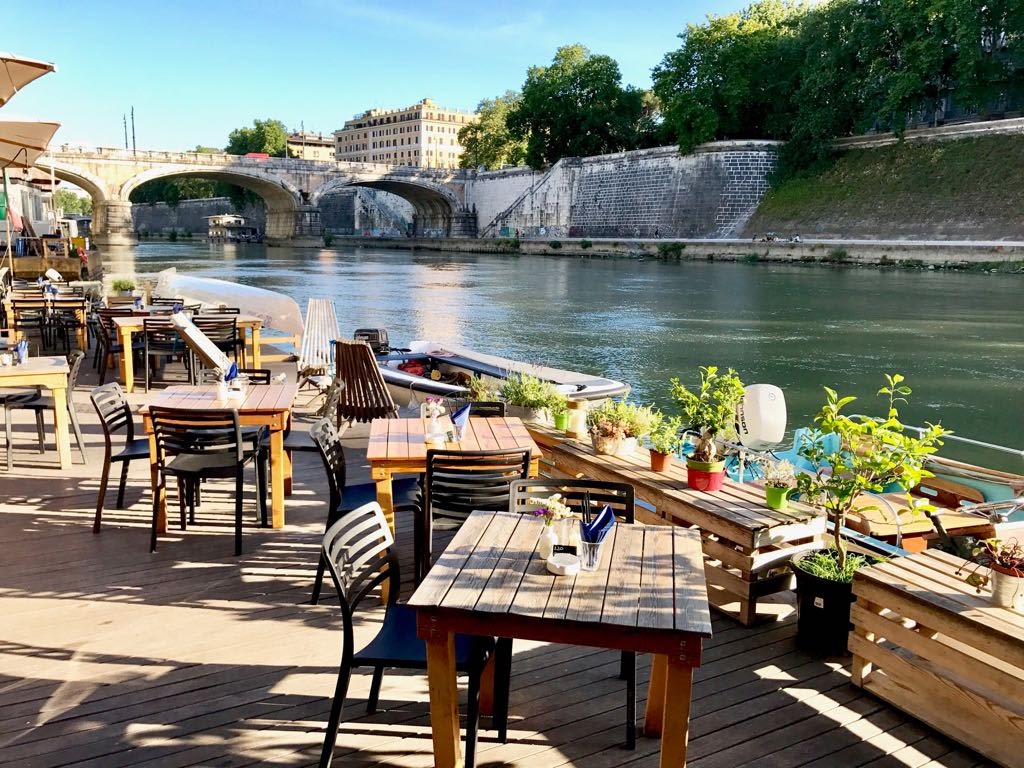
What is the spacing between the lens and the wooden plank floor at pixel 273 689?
2.35 meters

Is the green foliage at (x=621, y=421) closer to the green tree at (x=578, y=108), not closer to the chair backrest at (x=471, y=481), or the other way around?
the chair backrest at (x=471, y=481)

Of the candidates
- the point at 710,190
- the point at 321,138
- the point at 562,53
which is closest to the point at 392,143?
the point at 321,138

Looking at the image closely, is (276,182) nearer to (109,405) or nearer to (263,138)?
(263,138)

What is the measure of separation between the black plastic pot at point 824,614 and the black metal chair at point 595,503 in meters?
0.70

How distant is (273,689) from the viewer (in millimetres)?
2650

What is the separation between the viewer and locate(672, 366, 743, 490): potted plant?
3461mm

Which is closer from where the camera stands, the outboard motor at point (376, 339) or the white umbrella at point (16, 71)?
the white umbrella at point (16, 71)

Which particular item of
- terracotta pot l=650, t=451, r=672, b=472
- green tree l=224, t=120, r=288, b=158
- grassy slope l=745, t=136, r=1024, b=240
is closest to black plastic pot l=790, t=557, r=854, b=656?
terracotta pot l=650, t=451, r=672, b=472

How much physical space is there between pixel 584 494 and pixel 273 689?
118cm

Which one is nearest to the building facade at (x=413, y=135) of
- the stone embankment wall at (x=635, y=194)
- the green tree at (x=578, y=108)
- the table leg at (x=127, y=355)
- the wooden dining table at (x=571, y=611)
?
the stone embankment wall at (x=635, y=194)

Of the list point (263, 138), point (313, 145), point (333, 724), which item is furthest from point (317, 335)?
point (313, 145)

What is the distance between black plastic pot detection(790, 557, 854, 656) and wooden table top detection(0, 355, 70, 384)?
171 inches

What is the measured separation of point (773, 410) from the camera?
4449mm

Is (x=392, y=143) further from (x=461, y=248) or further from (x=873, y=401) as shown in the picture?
(x=873, y=401)
